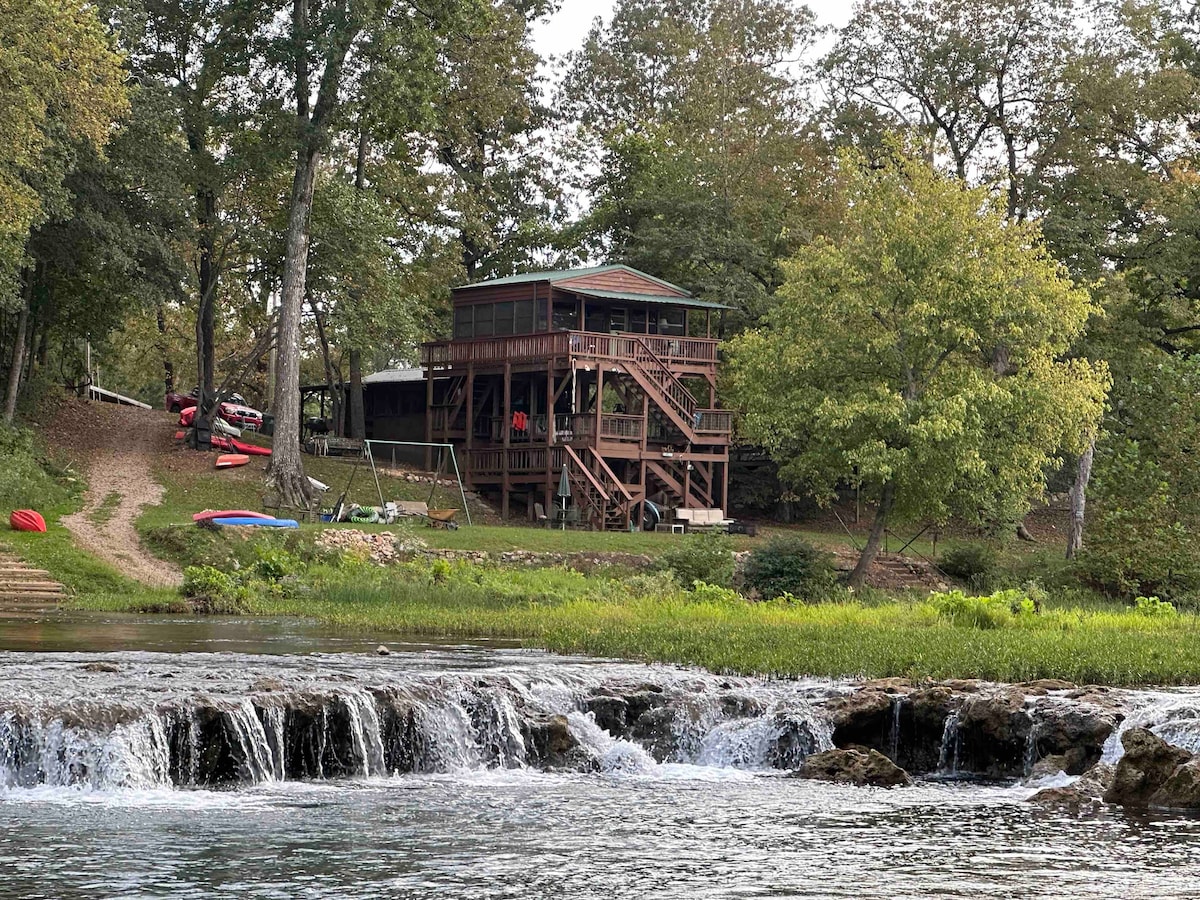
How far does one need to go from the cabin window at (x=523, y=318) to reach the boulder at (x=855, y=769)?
123 ft

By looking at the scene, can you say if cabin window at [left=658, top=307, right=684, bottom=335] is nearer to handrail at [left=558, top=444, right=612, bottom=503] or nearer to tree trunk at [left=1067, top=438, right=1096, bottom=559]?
handrail at [left=558, top=444, right=612, bottom=503]

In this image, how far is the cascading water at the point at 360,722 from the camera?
50.0ft

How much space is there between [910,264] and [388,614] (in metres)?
15.7

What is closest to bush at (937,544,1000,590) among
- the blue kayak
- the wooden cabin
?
the wooden cabin

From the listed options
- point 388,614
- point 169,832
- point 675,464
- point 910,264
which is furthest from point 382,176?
point 169,832

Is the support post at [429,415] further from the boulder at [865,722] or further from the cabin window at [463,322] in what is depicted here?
the boulder at [865,722]

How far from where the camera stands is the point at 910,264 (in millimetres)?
37625

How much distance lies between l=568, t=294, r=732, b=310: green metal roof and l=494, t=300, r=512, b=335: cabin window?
264 centimetres

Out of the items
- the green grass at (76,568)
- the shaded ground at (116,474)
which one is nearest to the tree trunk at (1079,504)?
the shaded ground at (116,474)

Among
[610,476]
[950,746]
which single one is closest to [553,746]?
[950,746]

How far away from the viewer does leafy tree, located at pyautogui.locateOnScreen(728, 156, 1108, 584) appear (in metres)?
37.2

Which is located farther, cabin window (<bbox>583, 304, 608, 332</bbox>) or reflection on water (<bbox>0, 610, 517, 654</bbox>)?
cabin window (<bbox>583, 304, 608, 332</bbox>)

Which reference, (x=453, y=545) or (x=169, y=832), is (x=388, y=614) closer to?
(x=453, y=545)

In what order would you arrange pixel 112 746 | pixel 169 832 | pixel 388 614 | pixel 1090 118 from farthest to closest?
pixel 1090 118 < pixel 388 614 < pixel 112 746 < pixel 169 832
